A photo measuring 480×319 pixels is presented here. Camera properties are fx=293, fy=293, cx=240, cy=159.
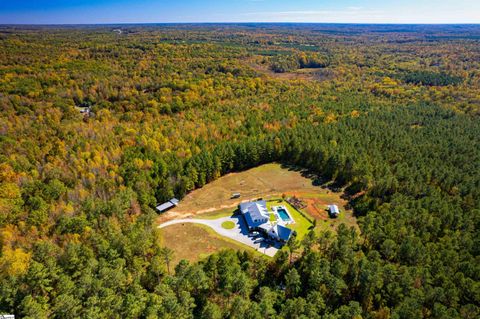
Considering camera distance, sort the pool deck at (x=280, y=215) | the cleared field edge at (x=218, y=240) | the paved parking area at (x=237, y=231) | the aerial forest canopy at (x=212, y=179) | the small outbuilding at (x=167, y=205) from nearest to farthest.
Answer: the aerial forest canopy at (x=212, y=179), the cleared field edge at (x=218, y=240), the paved parking area at (x=237, y=231), the pool deck at (x=280, y=215), the small outbuilding at (x=167, y=205)

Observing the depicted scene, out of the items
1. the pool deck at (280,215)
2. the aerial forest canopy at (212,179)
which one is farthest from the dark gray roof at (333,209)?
the pool deck at (280,215)

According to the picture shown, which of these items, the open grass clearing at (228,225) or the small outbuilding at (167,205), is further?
the small outbuilding at (167,205)

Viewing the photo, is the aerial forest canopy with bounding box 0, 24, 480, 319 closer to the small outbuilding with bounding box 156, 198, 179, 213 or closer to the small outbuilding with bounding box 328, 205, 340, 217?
the small outbuilding with bounding box 156, 198, 179, 213

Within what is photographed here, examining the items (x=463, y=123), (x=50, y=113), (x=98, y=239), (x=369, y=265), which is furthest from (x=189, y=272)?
(x=463, y=123)

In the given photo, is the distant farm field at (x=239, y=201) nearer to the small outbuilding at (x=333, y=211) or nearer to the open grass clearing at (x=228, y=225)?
the small outbuilding at (x=333, y=211)

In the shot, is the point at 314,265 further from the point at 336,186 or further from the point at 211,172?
the point at 211,172

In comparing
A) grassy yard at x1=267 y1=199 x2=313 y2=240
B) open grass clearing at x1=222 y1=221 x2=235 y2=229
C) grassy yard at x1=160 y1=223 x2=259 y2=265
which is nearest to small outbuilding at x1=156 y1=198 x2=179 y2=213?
grassy yard at x1=160 y1=223 x2=259 y2=265

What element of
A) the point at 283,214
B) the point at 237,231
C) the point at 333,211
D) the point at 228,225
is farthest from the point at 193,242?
the point at 333,211
